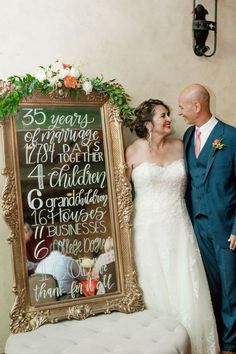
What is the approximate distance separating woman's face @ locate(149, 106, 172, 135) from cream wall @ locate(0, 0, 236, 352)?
22 cm

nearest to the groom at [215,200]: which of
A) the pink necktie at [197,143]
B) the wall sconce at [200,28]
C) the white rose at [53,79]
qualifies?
the pink necktie at [197,143]

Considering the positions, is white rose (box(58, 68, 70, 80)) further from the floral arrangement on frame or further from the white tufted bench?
the white tufted bench

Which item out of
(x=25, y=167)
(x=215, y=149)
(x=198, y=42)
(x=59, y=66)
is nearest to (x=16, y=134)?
(x=25, y=167)

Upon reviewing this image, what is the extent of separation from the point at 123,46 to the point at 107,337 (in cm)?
191

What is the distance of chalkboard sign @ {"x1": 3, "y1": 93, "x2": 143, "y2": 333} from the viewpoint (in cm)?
267

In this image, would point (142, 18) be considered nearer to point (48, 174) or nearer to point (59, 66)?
point (59, 66)

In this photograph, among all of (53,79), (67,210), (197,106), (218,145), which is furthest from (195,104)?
(67,210)

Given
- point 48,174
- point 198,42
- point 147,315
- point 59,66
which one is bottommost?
point 147,315

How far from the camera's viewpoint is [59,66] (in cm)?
281

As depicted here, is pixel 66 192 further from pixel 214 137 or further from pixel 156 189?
pixel 214 137

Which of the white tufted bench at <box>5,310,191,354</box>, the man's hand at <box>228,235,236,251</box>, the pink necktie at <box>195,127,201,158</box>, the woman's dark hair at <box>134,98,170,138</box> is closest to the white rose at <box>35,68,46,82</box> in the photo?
the woman's dark hair at <box>134,98,170,138</box>

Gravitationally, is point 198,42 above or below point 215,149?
above

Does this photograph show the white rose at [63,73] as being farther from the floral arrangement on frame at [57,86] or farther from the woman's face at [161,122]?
the woman's face at [161,122]

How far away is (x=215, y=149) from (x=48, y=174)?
3.64 feet
